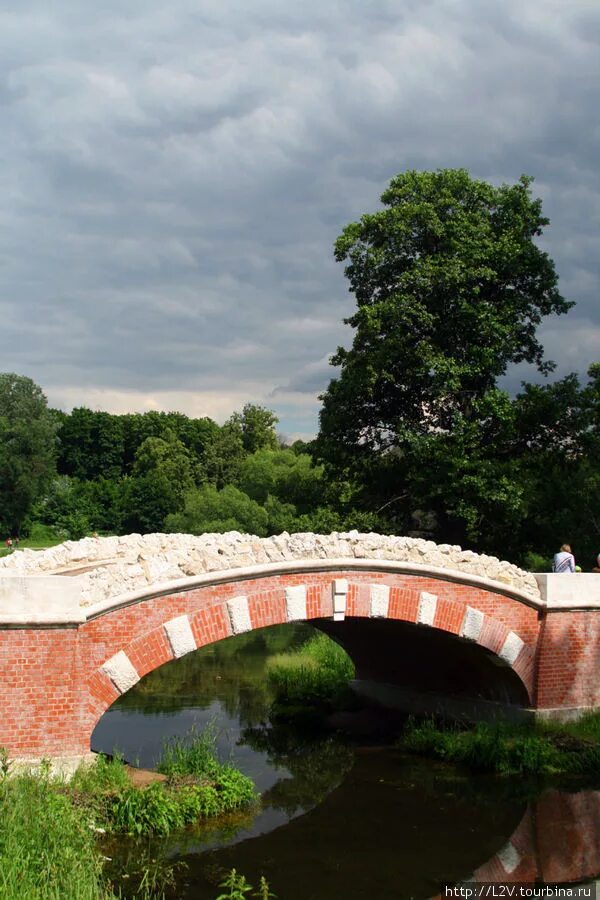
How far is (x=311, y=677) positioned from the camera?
731 inches

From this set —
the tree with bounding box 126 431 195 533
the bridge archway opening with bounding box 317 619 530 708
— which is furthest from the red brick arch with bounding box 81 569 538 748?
the tree with bounding box 126 431 195 533

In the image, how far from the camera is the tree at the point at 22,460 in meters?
54.6

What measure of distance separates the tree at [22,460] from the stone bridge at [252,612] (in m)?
42.0

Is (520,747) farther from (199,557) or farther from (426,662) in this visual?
(199,557)

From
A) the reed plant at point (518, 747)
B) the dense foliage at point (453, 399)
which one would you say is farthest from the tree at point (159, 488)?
the reed plant at point (518, 747)

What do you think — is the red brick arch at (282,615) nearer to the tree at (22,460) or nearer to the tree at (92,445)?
the tree at (22,460)

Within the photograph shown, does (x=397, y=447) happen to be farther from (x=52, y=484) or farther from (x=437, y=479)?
(x=52, y=484)

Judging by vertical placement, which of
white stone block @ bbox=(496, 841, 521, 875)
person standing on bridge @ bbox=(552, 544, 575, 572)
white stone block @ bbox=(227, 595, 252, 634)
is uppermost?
person standing on bridge @ bbox=(552, 544, 575, 572)

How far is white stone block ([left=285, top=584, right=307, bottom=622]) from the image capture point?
12.0 m

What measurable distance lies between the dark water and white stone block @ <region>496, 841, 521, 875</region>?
0.8 inches

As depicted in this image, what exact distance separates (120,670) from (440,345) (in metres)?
12.7

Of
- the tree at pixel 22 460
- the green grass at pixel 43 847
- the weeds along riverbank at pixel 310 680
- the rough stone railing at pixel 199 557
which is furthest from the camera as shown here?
the tree at pixel 22 460

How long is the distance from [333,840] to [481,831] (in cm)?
169

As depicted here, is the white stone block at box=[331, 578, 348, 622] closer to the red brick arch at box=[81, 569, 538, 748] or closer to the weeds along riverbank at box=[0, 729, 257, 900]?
the red brick arch at box=[81, 569, 538, 748]
